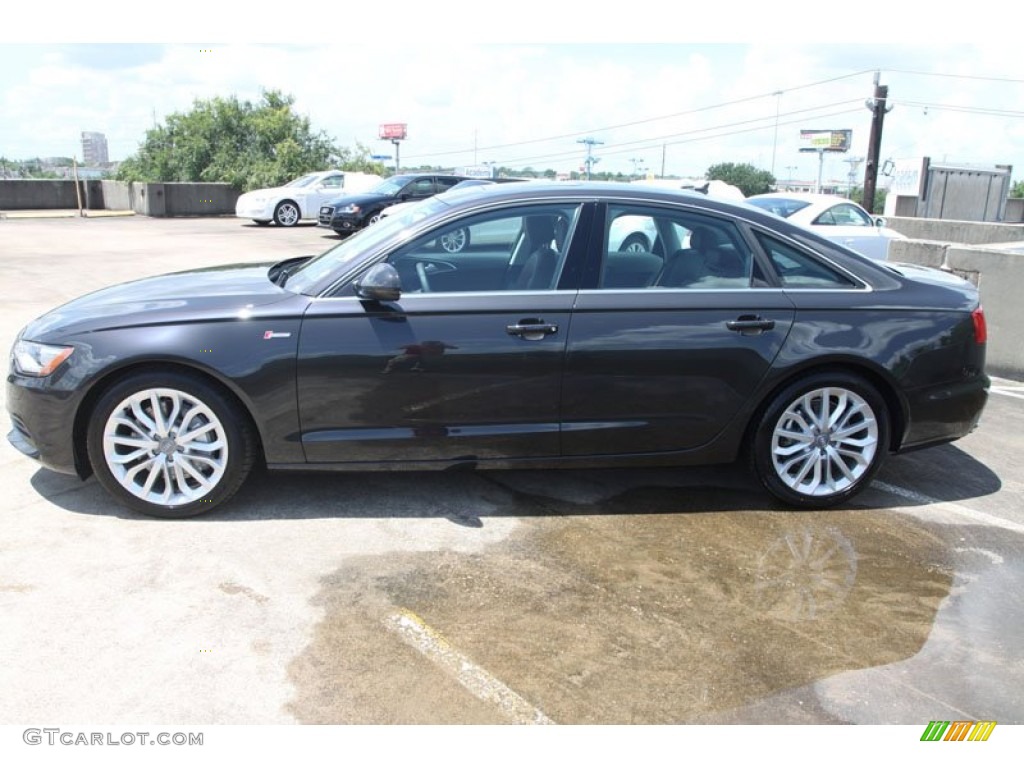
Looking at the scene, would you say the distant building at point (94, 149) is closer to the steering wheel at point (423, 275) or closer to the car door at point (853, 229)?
the car door at point (853, 229)

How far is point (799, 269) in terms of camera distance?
453cm

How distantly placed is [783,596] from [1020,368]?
5.41 m

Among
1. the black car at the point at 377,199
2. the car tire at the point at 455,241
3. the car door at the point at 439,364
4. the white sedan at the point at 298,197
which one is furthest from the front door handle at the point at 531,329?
the white sedan at the point at 298,197

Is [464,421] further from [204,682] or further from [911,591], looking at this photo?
[911,591]

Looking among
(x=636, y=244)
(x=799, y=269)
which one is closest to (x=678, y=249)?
(x=636, y=244)

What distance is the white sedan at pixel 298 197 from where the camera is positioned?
22656mm

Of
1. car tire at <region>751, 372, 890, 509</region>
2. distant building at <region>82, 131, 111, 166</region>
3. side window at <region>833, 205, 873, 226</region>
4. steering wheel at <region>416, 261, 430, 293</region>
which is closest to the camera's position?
steering wheel at <region>416, 261, 430, 293</region>

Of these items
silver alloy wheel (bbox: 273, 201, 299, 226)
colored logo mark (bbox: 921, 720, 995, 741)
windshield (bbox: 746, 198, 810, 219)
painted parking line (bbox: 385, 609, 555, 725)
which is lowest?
colored logo mark (bbox: 921, 720, 995, 741)

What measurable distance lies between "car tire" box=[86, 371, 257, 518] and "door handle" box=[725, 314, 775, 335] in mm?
2502

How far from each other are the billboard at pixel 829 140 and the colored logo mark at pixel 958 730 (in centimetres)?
9447

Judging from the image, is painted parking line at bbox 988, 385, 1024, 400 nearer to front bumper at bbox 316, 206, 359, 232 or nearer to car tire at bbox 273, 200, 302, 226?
front bumper at bbox 316, 206, 359, 232

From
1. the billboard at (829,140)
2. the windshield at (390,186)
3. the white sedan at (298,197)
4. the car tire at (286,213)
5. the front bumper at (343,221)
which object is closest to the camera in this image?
the front bumper at (343,221)

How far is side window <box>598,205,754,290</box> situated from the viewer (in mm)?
4418

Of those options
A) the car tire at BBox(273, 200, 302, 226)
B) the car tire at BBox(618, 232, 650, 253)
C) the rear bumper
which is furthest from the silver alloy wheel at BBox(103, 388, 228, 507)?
the car tire at BBox(273, 200, 302, 226)
